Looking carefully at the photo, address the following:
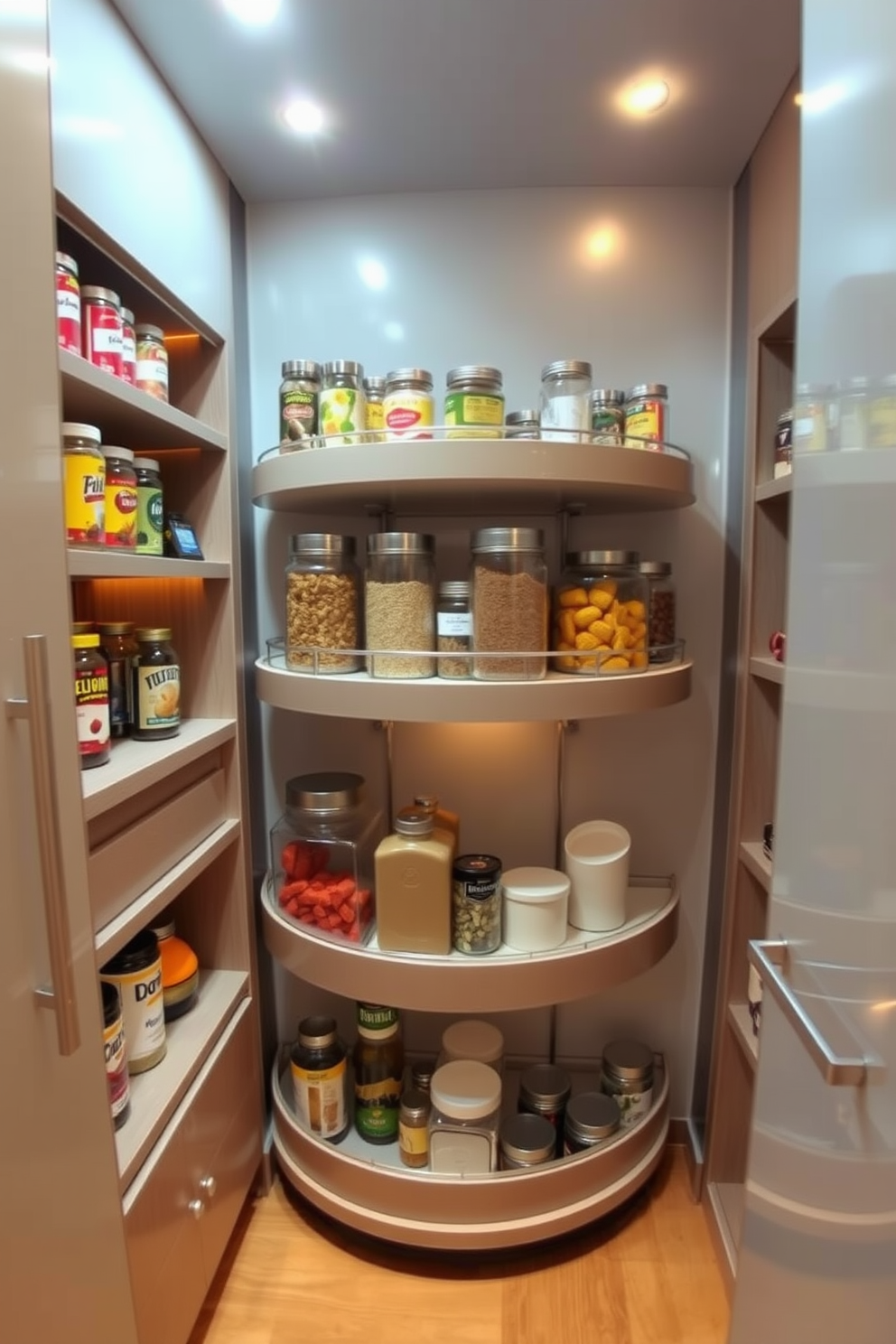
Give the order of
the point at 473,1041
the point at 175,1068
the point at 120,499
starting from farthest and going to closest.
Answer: the point at 473,1041 < the point at 175,1068 < the point at 120,499

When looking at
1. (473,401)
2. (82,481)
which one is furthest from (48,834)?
(473,401)

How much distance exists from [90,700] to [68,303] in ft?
1.61

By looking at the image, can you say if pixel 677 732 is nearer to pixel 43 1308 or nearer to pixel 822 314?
pixel 822 314

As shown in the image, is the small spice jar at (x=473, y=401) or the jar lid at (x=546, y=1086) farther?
the jar lid at (x=546, y=1086)

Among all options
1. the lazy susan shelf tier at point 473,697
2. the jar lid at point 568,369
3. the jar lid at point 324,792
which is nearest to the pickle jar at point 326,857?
the jar lid at point 324,792

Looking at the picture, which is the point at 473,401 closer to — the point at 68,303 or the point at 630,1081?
the point at 68,303

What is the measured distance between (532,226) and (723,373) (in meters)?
0.45

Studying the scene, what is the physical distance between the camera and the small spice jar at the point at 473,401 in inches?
42.2

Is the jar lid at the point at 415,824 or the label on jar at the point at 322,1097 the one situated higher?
the jar lid at the point at 415,824

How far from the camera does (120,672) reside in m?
1.11

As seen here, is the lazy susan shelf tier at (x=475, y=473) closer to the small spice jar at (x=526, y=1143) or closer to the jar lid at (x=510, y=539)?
the jar lid at (x=510, y=539)

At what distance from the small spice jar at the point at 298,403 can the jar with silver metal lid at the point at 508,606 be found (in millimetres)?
363

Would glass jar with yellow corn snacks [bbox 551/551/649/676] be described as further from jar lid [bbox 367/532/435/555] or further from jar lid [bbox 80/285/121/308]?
jar lid [bbox 80/285/121/308]

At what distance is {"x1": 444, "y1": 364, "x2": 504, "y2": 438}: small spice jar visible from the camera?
1071 millimetres
